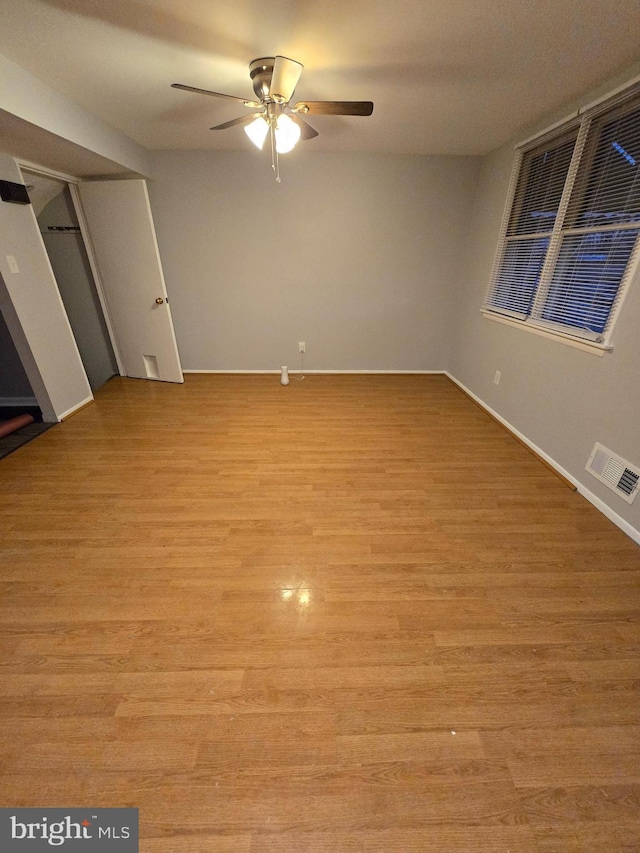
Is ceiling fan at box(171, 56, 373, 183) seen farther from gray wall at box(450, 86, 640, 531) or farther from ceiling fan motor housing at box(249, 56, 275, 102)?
gray wall at box(450, 86, 640, 531)

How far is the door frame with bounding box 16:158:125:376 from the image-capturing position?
9.21 ft

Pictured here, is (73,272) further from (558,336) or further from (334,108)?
(558,336)

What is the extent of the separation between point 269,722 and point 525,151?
4143mm

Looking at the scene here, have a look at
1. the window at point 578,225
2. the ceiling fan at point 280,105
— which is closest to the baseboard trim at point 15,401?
the ceiling fan at point 280,105

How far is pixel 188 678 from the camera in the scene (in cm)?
121

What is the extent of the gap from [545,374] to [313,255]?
2.67 meters

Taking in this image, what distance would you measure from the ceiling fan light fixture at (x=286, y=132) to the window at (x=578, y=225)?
1903 mm

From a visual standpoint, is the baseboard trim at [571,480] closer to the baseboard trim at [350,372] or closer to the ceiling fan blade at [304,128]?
the baseboard trim at [350,372]

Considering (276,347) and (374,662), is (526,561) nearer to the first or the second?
(374,662)

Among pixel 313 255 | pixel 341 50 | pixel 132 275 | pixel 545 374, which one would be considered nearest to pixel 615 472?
pixel 545 374

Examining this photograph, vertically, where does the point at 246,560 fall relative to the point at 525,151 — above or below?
below

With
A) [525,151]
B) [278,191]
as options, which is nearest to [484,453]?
[525,151]

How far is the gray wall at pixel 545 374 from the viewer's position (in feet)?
6.32

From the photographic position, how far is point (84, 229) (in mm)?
3504
